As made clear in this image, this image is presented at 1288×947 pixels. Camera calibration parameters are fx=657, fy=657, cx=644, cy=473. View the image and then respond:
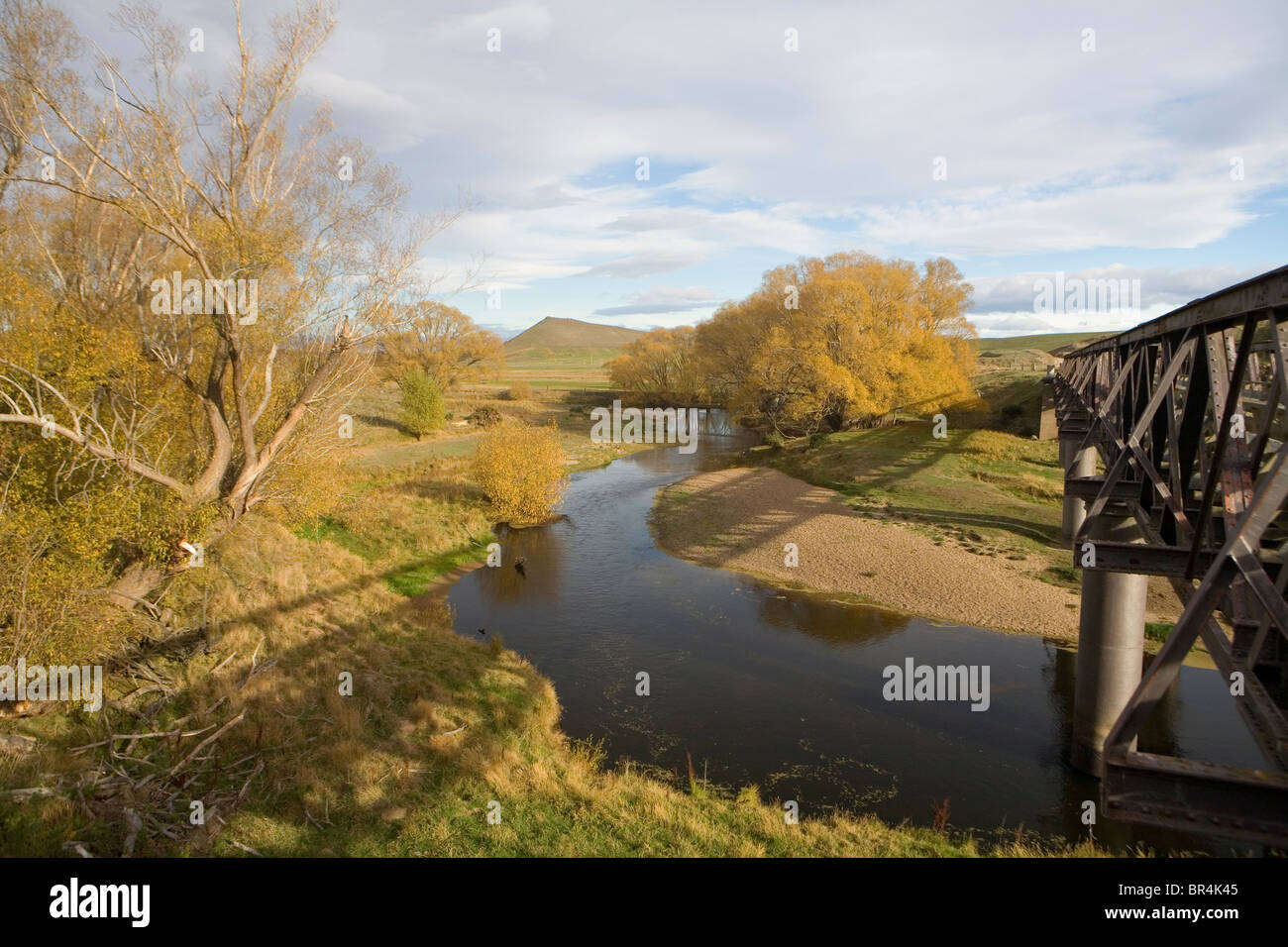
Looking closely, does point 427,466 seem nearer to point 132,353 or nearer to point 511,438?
point 511,438

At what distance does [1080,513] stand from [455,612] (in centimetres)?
2416

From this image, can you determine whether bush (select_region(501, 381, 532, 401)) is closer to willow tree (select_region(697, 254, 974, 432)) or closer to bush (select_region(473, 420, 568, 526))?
willow tree (select_region(697, 254, 974, 432))

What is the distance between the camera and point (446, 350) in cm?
6656

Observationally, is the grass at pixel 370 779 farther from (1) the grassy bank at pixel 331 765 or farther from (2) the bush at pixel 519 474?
(2) the bush at pixel 519 474

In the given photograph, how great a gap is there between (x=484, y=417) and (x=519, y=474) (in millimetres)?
33751

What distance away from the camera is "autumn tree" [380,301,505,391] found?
196 ft

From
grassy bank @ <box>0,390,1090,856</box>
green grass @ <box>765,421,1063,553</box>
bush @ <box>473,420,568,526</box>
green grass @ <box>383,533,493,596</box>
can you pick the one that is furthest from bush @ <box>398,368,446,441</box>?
grassy bank @ <box>0,390,1090,856</box>

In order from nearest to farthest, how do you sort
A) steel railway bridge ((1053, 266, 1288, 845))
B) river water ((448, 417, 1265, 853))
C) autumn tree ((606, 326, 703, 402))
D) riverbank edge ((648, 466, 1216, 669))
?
1. steel railway bridge ((1053, 266, 1288, 845))
2. river water ((448, 417, 1265, 853))
3. riverbank edge ((648, 466, 1216, 669))
4. autumn tree ((606, 326, 703, 402))

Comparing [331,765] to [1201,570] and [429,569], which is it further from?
[429,569]

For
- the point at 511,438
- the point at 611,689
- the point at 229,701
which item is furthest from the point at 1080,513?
the point at 229,701

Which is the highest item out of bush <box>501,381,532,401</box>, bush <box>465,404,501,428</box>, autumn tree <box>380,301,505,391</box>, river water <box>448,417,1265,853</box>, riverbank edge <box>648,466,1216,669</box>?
autumn tree <box>380,301,505,391</box>

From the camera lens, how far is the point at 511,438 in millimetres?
33781

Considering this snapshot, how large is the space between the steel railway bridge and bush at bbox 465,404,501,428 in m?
54.3

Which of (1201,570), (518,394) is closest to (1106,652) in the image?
(1201,570)
